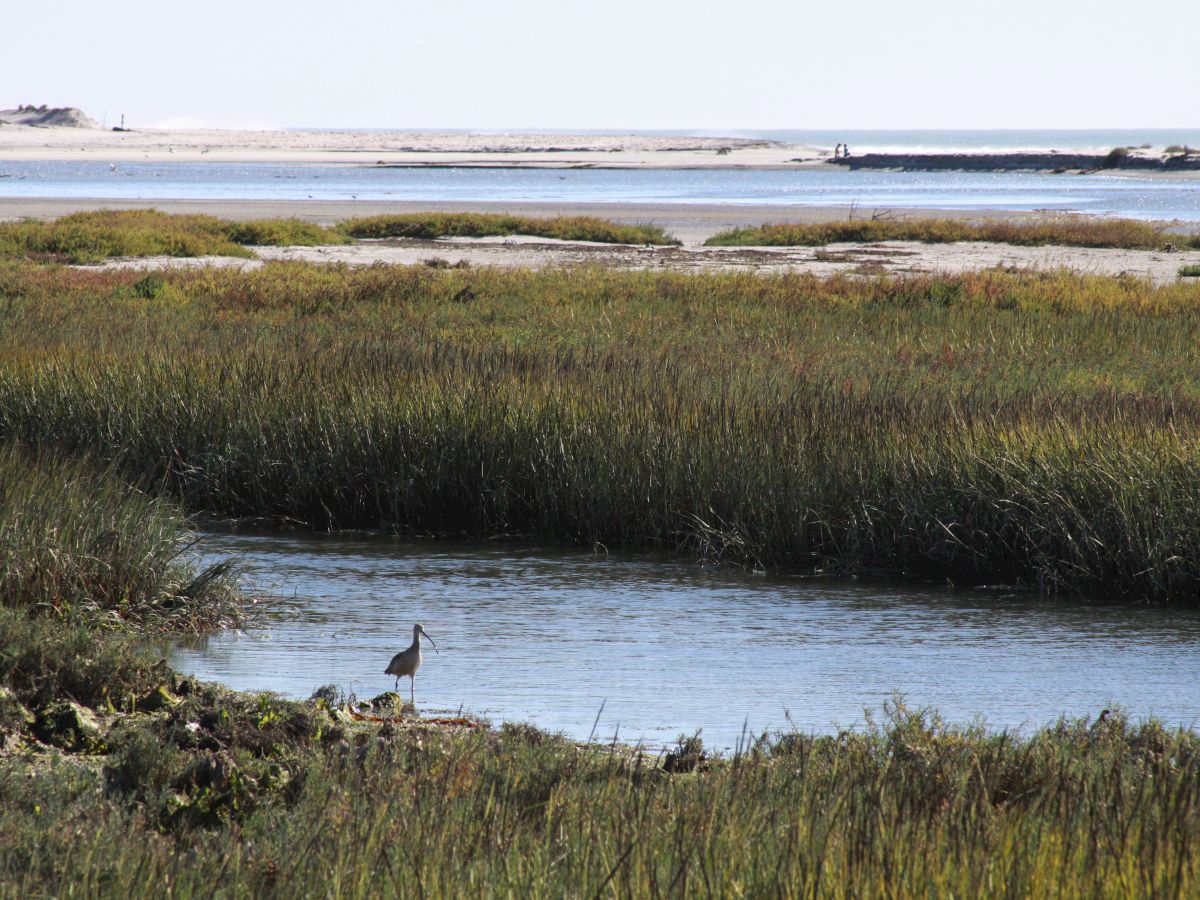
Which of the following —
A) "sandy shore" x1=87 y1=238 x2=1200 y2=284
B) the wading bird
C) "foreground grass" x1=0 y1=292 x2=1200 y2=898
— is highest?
"sandy shore" x1=87 y1=238 x2=1200 y2=284

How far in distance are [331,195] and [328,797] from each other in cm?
7534

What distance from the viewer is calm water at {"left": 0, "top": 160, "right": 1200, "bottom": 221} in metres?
73.2

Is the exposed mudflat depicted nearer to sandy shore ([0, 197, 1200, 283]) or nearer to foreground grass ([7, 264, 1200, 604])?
sandy shore ([0, 197, 1200, 283])

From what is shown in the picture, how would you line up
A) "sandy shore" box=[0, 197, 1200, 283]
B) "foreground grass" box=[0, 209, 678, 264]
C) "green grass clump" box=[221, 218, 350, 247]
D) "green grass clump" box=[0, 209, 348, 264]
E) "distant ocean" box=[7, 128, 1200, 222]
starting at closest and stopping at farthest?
"sandy shore" box=[0, 197, 1200, 283] → "green grass clump" box=[0, 209, 348, 264] → "foreground grass" box=[0, 209, 678, 264] → "green grass clump" box=[221, 218, 350, 247] → "distant ocean" box=[7, 128, 1200, 222]

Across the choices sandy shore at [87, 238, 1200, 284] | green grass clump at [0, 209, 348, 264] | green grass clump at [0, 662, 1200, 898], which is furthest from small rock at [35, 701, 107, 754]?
green grass clump at [0, 209, 348, 264]

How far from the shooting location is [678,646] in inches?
375

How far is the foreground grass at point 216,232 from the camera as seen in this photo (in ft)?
105

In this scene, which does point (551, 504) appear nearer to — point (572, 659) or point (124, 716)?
point (572, 659)

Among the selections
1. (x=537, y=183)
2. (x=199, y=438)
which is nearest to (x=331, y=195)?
(x=537, y=183)

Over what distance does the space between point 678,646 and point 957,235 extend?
33.4 meters

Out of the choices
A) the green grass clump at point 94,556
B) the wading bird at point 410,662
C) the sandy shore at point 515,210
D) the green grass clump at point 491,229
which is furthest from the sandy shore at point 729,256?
the wading bird at point 410,662

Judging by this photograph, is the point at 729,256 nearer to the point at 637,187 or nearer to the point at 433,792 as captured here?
the point at 433,792

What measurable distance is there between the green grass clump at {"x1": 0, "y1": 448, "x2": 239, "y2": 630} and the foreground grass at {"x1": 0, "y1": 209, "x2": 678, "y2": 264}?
838 inches

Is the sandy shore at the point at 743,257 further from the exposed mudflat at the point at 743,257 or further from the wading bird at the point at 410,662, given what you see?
the wading bird at the point at 410,662
